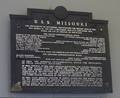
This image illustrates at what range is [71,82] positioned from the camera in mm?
2764

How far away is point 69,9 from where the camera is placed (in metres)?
3.03

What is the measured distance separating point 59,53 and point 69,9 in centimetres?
62

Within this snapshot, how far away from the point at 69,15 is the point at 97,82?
885 mm

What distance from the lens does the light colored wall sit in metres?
2.69

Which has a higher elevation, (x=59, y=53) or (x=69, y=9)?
(x=69, y=9)

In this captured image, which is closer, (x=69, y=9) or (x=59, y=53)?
(x=59, y=53)

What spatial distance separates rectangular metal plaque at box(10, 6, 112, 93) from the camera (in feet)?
8.79

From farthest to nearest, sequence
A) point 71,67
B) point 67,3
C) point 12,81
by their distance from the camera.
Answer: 1. point 67,3
2. point 71,67
3. point 12,81

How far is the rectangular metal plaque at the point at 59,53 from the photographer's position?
8.79 feet

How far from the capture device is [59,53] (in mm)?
2803

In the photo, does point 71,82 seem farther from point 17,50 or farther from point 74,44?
point 17,50

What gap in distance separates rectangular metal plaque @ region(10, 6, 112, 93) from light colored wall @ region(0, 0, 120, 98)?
92mm

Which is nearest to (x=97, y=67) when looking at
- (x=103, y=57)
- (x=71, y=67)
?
(x=103, y=57)

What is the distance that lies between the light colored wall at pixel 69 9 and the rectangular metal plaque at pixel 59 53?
9cm
